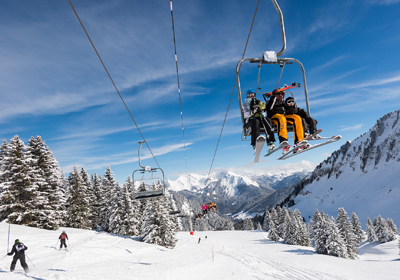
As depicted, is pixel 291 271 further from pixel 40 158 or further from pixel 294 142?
pixel 40 158

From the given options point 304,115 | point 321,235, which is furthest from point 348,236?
point 304,115

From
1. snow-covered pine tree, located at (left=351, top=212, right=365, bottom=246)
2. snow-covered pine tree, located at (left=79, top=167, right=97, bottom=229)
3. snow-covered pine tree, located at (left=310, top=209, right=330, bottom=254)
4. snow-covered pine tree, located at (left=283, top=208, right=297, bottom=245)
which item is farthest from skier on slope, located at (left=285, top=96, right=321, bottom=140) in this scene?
snow-covered pine tree, located at (left=351, top=212, right=365, bottom=246)

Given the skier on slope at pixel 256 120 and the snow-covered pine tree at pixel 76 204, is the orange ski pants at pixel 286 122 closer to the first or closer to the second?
the skier on slope at pixel 256 120

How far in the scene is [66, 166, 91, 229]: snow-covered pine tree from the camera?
3597 centimetres

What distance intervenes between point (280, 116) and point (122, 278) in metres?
12.0

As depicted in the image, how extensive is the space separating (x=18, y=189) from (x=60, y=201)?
21.9 feet

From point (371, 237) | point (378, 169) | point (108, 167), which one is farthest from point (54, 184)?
point (378, 169)

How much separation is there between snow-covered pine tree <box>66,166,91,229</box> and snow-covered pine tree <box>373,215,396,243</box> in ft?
269

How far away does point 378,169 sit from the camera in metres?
189

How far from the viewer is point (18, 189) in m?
25.2

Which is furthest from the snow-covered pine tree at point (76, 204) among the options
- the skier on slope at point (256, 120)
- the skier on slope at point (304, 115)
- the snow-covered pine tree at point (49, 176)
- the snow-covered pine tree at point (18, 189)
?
the skier on slope at point (304, 115)

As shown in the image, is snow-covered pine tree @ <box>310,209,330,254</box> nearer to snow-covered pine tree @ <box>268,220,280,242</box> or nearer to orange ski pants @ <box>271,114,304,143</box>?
snow-covered pine tree @ <box>268,220,280,242</box>

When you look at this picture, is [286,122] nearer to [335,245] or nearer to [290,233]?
[335,245]

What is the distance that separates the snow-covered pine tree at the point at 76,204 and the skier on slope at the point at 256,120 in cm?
3870
